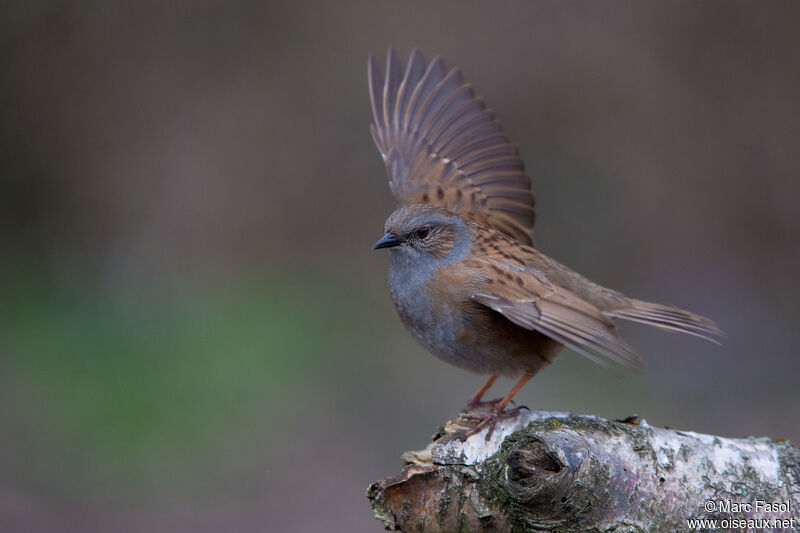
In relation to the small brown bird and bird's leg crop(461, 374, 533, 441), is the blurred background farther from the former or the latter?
bird's leg crop(461, 374, 533, 441)

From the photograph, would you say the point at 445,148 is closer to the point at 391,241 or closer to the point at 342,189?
the point at 391,241

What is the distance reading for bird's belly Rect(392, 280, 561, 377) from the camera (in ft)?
16.1

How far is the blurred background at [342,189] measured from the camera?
31.2 ft

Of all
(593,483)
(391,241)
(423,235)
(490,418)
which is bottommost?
(593,483)

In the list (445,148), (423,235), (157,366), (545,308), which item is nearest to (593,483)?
(545,308)

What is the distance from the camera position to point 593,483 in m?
A: 3.64

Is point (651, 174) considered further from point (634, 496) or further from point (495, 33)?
point (634, 496)

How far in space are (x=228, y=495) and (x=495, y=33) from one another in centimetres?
687

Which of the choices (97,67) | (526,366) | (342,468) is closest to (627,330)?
(342,468)

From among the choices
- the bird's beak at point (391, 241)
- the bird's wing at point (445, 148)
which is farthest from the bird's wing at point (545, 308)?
the bird's wing at point (445, 148)

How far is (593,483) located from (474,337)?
1.42 metres

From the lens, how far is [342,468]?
8516 millimetres

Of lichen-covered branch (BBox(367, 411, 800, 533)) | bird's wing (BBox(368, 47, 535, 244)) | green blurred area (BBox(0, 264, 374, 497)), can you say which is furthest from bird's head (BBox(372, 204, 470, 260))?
green blurred area (BBox(0, 264, 374, 497))

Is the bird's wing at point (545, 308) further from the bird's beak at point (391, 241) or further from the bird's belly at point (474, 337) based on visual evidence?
the bird's beak at point (391, 241)
